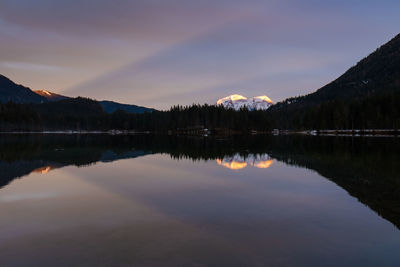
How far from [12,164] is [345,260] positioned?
33.5 m

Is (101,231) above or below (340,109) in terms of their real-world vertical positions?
below

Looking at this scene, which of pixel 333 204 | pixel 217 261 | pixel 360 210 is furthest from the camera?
pixel 333 204

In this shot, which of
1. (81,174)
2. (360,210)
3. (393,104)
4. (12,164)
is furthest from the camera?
(393,104)

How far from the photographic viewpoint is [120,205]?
15.6 m

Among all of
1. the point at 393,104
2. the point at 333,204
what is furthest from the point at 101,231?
the point at 393,104

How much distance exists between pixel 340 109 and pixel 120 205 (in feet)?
459

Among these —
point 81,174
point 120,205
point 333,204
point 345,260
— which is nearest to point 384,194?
point 333,204

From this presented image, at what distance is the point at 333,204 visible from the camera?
15.5 m

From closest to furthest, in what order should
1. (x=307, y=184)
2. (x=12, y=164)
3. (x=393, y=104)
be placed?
(x=307, y=184)
(x=12, y=164)
(x=393, y=104)

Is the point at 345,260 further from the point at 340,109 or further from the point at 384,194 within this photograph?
the point at 340,109

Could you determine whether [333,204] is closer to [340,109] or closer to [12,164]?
[12,164]

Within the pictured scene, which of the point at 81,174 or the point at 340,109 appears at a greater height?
the point at 340,109

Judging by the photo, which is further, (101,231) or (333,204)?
(333,204)

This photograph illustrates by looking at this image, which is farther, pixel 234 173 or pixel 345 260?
pixel 234 173
